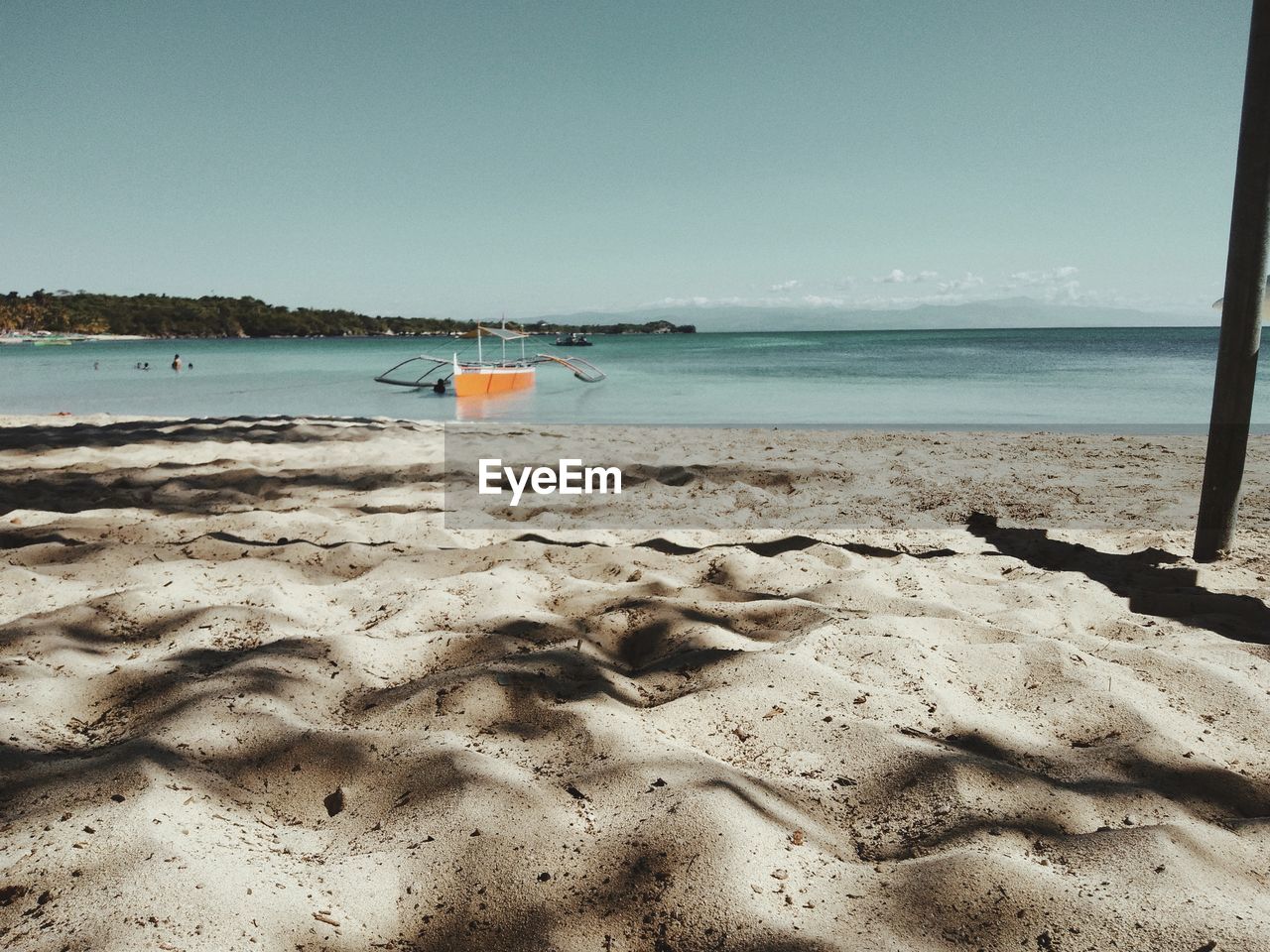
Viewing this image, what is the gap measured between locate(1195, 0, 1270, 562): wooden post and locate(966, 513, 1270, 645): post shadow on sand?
1.10 feet

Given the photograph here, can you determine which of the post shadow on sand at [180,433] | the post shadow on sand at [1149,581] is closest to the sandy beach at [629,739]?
the post shadow on sand at [1149,581]

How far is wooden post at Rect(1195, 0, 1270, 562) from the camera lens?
3.29 meters

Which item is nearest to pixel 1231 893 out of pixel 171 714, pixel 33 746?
pixel 171 714

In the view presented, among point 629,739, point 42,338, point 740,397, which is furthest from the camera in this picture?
point 42,338

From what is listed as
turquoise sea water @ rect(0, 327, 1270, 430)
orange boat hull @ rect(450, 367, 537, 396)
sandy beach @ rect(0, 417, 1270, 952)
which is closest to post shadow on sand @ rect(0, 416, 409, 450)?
sandy beach @ rect(0, 417, 1270, 952)

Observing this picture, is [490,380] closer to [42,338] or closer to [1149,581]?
[1149,581]

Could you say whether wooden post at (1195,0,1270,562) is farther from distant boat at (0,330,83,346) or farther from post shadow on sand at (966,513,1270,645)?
distant boat at (0,330,83,346)

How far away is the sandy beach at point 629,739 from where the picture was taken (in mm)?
1389

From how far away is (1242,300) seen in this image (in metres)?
3.41

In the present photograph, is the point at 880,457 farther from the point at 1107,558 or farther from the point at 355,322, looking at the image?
the point at 355,322

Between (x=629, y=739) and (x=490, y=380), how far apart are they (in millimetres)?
19257

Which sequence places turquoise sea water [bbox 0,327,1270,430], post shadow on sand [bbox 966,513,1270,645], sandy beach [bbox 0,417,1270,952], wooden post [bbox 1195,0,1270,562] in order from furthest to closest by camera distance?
turquoise sea water [bbox 0,327,1270,430], wooden post [bbox 1195,0,1270,562], post shadow on sand [bbox 966,513,1270,645], sandy beach [bbox 0,417,1270,952]

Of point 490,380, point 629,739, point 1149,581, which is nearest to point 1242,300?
point 1149,581

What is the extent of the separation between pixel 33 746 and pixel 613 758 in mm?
1471
